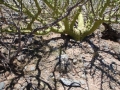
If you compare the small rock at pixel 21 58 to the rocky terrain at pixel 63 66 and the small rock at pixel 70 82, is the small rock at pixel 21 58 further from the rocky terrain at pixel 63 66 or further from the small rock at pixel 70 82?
the small rock at pixel 70 82

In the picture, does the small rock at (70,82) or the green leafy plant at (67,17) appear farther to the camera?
the green leafy plant at (67,17)

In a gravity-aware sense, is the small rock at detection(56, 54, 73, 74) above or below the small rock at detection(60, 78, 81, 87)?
above

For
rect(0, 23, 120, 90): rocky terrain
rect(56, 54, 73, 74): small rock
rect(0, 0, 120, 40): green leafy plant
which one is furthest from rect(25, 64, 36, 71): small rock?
rect(0, 0, 120, 40): green leafy plant

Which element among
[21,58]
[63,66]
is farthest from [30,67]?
[63,66]

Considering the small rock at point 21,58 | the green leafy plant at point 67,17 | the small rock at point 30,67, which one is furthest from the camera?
the green leafy plant at point 67,17

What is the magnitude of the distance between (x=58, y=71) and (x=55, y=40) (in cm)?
62

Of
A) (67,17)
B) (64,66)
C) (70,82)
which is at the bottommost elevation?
(70,82)

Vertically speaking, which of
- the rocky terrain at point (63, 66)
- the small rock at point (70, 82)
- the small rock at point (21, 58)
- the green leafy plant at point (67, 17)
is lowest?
the small rock at point (70, 82)

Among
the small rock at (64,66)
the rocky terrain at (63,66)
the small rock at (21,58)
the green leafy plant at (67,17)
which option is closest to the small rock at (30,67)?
the rocky terrain at (63,66)

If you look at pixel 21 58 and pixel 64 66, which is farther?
pixel 21 58

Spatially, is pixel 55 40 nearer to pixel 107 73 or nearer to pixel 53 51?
pixel 53 51

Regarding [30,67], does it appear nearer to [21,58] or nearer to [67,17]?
[21,58]

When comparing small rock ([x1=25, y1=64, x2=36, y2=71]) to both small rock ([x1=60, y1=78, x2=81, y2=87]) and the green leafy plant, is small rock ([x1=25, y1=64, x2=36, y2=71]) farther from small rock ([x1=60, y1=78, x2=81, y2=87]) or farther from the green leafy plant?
the green leafy plant

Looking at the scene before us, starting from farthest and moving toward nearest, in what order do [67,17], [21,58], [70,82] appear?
[67,17] < [21,58] < [70,82]
